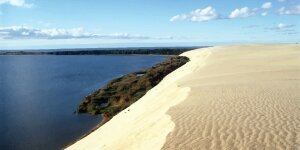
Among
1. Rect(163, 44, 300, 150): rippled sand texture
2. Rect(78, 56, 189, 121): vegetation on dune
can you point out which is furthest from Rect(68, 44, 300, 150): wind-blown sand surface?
Rect(78, 56, 189, 121): vegetation on dune

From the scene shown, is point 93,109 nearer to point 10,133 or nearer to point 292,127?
point 10,133

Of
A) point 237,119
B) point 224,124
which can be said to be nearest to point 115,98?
point 237,119

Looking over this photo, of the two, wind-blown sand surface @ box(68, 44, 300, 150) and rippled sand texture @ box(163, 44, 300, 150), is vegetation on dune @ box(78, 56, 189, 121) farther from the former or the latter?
rippled sand texture @ box(163, 44, 300, 150)

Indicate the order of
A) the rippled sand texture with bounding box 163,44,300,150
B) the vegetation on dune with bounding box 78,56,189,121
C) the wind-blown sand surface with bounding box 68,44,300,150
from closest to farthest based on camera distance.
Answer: the rippled sand texture with bounding box 163,44,300,150 < the wind-blown sand surface with bounding box 68,44,300,150 < the vegetation on dune with bounding box 78,56,189,121

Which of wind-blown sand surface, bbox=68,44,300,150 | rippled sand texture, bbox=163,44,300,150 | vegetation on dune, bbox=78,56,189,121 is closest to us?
rippled sand texture, bbox=163,44,300,150

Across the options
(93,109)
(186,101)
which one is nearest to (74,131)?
(93,109)

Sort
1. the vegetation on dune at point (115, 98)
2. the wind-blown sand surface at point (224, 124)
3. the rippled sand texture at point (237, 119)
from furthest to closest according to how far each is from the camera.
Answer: the vegetation on dune at point (115, 98) → the wind-blown sand surface at point (224, 124) → the rippled sand texture at point (237, 119)

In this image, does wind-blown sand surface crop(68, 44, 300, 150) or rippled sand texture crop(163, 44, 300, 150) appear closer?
rippled sand texture crop(163, 44, 300, 150)

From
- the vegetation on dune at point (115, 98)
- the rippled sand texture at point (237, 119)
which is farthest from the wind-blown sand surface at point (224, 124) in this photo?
the vegetation on dune at point (115, 98)

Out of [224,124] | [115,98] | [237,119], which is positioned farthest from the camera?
[115,98]

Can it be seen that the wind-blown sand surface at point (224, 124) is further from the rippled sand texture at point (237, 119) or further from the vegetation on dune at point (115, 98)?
the vegetation on dune at point (115, 98)

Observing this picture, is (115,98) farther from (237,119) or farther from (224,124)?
(224,124)
